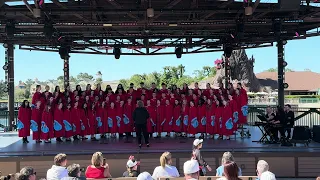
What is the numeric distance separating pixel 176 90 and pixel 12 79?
23.3 feet

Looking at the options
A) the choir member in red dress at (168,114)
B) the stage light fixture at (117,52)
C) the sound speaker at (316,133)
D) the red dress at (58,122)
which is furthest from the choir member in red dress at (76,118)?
the sound speaker at (316,133)

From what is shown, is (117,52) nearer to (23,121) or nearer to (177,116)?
(177,116)

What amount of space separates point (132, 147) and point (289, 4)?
572 centimetres

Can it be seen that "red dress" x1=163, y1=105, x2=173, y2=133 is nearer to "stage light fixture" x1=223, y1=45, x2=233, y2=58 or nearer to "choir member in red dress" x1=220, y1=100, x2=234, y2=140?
"choir member in red dress" x1=220, y1=100, x2=234, y2=140

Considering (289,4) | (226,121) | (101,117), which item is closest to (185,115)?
(226,121)

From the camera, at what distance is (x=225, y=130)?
1058 centimetres

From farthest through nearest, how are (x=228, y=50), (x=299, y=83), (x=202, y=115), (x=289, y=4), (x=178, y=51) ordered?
(x=299, y=83) < (x=178, y=51) < (x=228, y=50) < (x=202, y=115) < (x=289, y=4)

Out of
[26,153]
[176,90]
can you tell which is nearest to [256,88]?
[176,90]

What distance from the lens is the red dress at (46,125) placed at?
33.9 ft

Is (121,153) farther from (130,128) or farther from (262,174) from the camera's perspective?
(262,174)

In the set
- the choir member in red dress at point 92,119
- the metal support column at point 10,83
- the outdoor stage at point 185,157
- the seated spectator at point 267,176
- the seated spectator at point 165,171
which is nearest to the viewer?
the seated spectator at point 267,176

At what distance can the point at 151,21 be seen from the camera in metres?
10.8

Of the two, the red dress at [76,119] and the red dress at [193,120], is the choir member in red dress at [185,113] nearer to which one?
the red dress at [193,120]

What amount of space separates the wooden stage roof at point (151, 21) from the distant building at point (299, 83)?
46.6 meters
